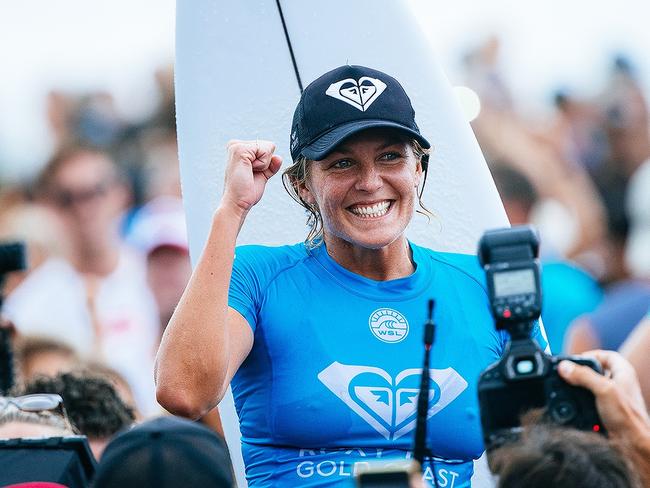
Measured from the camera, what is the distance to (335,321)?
3.09 m

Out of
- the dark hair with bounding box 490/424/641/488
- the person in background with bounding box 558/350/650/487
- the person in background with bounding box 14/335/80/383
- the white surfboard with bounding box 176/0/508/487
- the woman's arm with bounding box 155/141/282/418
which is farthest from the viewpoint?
the person in background with bounding box 14/335/80/383

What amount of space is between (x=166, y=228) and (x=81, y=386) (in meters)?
2.20

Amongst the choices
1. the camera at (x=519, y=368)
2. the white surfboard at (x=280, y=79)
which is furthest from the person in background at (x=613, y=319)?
the camera at (x=519, y=368)

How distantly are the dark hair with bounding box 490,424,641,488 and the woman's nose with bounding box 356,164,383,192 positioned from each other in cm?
108

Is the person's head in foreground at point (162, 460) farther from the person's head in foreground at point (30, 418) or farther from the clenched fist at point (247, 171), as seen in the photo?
the person's head in foreground at point (30, 418)

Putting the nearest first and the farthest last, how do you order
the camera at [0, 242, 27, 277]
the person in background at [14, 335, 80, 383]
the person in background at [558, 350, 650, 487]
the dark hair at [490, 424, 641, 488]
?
the dark hair at [490, 424, 641, 488], the person in background at [558, 350, 650, 487], the camera at [0, 242, 27, 277], the person in background at [14, 335, 80, 383]

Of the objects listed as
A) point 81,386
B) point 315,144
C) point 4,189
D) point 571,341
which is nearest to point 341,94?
point 315,144

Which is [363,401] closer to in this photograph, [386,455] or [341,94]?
[386,455]

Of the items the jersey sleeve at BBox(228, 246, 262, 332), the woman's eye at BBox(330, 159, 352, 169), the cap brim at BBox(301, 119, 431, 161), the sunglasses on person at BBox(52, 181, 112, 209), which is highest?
the sunglasses on person at BBox(52, 181, 112, 209)

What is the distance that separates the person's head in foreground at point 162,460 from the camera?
2.04 meters

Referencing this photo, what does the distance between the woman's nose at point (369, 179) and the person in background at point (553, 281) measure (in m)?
2.53

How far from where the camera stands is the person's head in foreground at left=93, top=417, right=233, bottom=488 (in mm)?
2035

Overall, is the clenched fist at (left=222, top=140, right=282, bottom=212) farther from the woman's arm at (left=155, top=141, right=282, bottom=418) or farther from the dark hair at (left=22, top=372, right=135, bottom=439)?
the dark hair at (left=22, top=372, right=135, bottom=439)

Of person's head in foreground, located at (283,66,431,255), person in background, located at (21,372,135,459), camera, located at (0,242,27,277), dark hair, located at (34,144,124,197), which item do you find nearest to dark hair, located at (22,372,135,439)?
person in background, located at (21,372,135,459)
